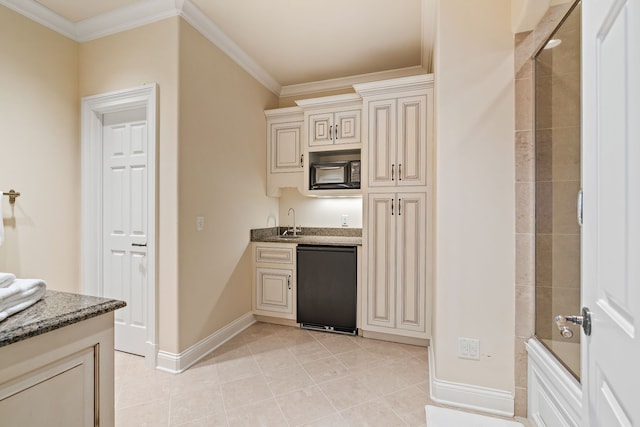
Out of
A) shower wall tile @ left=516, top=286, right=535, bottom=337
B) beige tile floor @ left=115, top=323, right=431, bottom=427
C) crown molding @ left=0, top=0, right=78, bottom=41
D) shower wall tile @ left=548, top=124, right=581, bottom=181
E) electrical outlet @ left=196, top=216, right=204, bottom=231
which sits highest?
crown molding @ left=0, top=0, right=78, bottom=41

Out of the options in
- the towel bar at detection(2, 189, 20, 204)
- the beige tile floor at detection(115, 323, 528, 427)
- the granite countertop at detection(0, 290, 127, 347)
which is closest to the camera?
the granite countertop at detection(0, 290, 127, 347)

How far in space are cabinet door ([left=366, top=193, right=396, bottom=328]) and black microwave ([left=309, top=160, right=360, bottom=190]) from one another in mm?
433

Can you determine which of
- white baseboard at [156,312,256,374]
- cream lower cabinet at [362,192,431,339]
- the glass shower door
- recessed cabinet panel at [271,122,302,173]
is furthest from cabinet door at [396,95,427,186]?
white baseboard at [156,312,256,374]

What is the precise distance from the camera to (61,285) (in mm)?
2422

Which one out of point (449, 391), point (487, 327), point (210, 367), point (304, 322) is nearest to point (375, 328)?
point (304, 322)

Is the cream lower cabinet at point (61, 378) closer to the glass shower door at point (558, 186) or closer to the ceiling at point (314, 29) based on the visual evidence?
the glass shower door at point (558, 186)

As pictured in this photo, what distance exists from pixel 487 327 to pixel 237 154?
8.38ft

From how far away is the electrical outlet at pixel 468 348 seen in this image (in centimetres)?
180

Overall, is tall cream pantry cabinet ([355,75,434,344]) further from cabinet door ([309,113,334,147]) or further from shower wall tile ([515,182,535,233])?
shower wall tile ([515,182,535,233])

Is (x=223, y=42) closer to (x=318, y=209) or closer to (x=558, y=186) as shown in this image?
(x=318, y=209)

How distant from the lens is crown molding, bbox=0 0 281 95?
85.9 inches

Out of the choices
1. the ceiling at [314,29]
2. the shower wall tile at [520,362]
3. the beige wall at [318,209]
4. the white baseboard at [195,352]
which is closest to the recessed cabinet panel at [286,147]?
the beige wall at [318,209]

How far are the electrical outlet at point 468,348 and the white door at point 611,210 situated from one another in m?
1.03

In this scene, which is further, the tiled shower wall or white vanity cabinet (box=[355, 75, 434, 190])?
white vanity cabinet (box=[355, 75, 434, 190])
